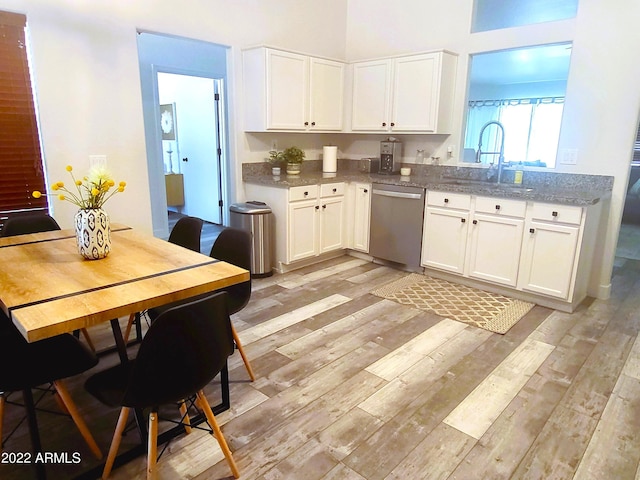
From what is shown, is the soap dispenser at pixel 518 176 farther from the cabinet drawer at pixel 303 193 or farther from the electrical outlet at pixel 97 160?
the electrical outlet at pixel 97 160

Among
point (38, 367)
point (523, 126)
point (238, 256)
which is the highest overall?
point (523, 126)

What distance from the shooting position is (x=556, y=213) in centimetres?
319

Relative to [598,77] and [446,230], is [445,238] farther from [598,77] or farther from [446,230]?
[598,77]

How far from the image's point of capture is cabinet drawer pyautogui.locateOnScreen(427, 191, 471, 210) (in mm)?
3674

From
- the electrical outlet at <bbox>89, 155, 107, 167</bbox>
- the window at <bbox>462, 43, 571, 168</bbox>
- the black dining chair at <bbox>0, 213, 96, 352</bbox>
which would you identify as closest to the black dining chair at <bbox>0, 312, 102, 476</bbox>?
the black dining chair at <bbox>0, 213, 96, 352</bbox>

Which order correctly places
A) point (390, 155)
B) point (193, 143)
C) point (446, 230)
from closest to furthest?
point (446, 230) → point (390, 155) → point (193, 143)

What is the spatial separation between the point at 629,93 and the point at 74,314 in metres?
3.96

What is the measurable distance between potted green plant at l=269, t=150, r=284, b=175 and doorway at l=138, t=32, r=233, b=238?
510 mm

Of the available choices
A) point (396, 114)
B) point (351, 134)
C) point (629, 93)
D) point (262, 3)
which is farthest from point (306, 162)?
point (629, 93)

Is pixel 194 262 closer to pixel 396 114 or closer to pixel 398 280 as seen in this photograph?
pixel 398 280

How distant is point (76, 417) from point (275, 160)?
3191 millimetres

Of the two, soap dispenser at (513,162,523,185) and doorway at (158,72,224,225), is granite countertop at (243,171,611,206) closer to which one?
soap dispenser at (513,162,523,185)

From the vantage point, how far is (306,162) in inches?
195

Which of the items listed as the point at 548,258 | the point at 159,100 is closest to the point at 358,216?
the point at 548,258
